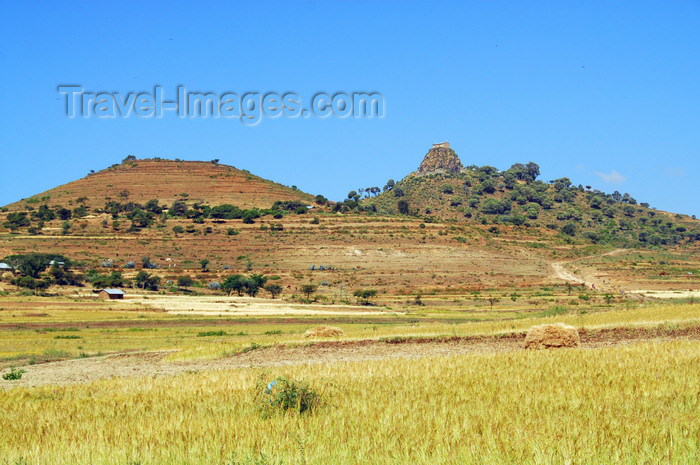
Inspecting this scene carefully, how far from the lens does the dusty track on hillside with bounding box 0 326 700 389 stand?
20.3 m

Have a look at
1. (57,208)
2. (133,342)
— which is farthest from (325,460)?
(57,208)

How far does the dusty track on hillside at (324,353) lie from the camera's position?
20297 mm

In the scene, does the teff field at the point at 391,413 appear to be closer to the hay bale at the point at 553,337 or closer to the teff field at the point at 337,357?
the teff field at the point at 337,357

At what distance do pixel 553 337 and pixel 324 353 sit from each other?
854cm

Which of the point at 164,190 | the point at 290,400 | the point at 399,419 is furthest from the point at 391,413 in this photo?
the point at 164,190

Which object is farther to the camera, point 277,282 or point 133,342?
point 277,282

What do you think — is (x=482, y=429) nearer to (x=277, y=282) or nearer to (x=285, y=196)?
(x=277, y=282)

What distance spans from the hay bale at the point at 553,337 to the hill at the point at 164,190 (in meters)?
149

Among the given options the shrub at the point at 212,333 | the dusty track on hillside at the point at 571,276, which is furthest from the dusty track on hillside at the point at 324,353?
the dusty track on hillside at the point at 571,276

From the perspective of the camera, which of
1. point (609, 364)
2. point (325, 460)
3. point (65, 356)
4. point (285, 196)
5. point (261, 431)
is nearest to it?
point (325, 460)

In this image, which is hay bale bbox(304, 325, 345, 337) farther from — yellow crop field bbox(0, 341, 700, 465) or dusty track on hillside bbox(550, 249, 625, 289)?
dusty track on hillside bbox(550, 249, 625, 289)

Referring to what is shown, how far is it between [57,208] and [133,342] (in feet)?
443

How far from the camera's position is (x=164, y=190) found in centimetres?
17925

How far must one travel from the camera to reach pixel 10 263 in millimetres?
96688
